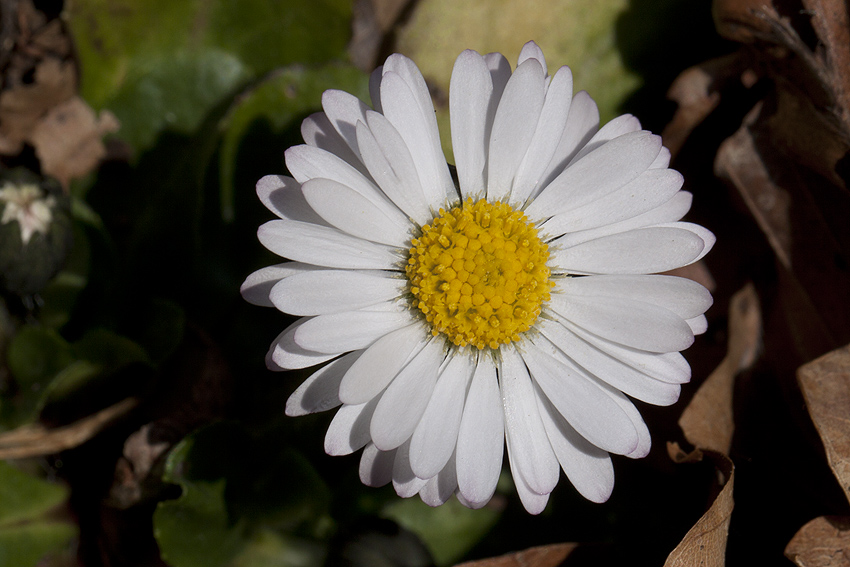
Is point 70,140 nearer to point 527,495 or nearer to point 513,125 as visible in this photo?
point 513,125

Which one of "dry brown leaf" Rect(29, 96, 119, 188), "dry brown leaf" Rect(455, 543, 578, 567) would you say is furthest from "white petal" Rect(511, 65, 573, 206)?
"dry brown leaf" Rect(29, 96, 119, 188)

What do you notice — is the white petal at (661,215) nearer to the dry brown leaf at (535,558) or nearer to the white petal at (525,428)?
the white petal at (525,428)

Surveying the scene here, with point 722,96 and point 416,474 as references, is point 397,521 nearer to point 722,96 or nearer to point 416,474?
point 416,474

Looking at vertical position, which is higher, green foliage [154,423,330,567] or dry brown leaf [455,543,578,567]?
green foliage [154,423,330,567]

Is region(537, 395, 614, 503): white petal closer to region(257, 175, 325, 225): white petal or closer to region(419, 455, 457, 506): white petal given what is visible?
region(419, 455, 457, 506): white petal

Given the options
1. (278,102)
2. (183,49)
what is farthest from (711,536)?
(183,49)

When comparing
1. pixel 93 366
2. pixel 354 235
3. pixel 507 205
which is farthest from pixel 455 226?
pixel 93 366
